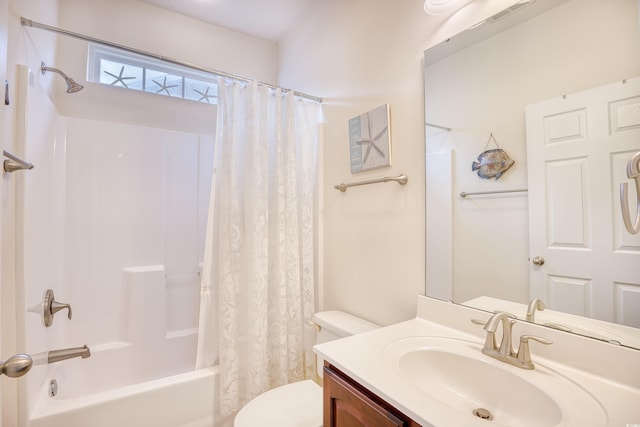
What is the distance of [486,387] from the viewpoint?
0.83 m

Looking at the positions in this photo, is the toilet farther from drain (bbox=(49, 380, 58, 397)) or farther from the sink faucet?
drain (bbox=(49, 380, 58, 397))

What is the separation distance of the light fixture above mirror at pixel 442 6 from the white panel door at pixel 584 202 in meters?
0.51

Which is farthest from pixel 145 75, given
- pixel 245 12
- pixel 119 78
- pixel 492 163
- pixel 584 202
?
pixel 584 202

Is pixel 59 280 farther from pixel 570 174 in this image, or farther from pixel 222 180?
pixel 570 174

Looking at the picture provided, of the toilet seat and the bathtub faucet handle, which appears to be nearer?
the toilet seat

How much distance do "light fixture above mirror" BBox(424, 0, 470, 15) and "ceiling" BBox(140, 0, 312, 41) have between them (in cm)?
119

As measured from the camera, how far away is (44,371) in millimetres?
1393

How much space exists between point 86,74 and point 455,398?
2.64m

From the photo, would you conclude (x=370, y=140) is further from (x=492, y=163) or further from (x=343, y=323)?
(x=343, y=323)

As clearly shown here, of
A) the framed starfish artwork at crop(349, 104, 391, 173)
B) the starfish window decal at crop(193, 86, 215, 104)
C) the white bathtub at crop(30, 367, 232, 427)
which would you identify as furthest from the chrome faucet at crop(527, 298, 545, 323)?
the starfish window decal at crop(193, 86, 215, 104)

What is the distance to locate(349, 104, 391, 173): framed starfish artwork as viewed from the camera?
4.56 feet

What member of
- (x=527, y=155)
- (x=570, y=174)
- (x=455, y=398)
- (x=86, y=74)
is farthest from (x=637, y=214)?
(x=86, y=74)

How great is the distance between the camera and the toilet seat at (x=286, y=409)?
44.6 inches

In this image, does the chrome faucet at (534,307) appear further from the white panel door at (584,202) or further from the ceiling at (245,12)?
the ceiling at (245,12)
